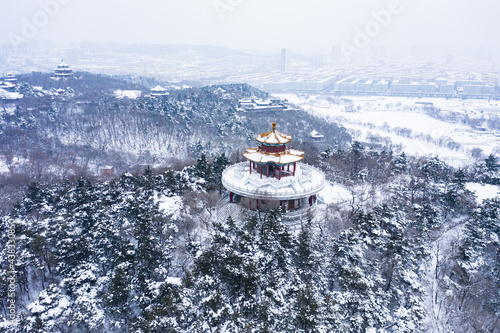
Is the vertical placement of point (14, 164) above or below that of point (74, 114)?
below

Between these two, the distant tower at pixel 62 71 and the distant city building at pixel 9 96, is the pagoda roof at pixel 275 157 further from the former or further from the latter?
the distant tower at pixel 62 71

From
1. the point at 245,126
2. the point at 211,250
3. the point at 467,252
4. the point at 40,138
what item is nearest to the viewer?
the point at 211,250

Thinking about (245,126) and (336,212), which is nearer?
(336,212)

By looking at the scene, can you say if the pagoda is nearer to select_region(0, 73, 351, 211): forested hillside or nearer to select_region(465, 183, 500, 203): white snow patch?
select_region(0, 73, 351, 211): forested hillside

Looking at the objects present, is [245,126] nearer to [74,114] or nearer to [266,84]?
[74,114]

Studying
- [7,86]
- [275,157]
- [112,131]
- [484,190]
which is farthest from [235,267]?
[7,86]

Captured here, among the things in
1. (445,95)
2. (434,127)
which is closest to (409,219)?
(434,127)

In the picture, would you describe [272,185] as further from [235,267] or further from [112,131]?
[112,131]

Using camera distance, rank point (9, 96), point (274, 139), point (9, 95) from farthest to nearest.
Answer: point (9, 95) < point (9, 96) < point (274, 139)

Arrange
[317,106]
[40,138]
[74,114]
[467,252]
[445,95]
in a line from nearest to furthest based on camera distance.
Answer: [467,252], [40,138], [74,114], [317,106], [445,95]
